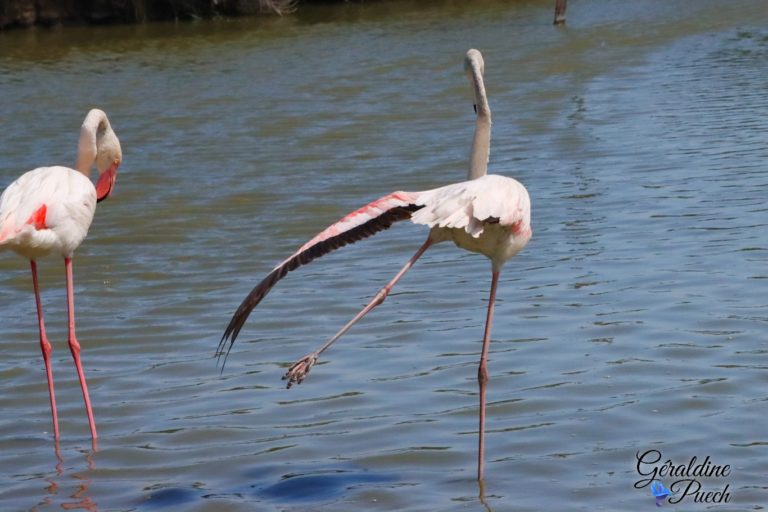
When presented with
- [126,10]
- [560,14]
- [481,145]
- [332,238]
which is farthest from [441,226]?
[126,10]

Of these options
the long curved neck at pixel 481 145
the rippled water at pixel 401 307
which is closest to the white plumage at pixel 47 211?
the rippled water at pixel 401 307

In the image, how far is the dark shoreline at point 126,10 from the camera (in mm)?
25219

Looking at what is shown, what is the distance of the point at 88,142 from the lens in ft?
21.1

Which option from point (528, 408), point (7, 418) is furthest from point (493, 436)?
point (7, 418)

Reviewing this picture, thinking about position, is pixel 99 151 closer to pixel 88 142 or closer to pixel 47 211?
pixel 88 142

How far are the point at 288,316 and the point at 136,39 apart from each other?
16348 mm

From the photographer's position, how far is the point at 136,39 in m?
22.4

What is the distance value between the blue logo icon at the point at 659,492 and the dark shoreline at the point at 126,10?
71.2 feet

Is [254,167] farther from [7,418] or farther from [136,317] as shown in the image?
[7,418]

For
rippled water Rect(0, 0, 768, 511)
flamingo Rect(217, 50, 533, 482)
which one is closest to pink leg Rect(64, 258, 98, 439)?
rippled water Rect(0, 0, 768, 511)

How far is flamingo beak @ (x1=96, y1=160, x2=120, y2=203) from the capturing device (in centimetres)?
637

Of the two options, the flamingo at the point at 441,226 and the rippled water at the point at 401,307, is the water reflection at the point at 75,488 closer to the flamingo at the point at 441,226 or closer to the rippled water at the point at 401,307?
the rippled water at the point at 401,307

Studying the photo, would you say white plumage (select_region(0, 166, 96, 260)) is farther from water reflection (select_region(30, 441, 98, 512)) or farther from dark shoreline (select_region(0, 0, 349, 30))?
dark shoreline (select_region(0, 0, 349, 30))

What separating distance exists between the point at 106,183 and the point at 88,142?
232 mm
